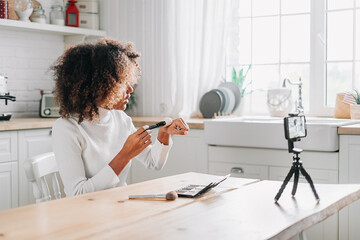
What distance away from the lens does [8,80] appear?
149 inches

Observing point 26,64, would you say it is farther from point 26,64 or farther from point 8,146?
point 8,146

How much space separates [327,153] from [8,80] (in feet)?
7.96

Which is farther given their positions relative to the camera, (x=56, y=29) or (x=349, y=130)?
(x=56, y=29)

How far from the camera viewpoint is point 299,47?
11.9ft

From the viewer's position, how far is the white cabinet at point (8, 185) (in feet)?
10.1

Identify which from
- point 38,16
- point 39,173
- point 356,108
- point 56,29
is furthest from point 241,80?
point 39,173

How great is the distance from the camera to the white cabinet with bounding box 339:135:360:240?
2654mm

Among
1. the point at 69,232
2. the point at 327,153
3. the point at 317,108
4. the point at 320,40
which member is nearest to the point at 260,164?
the point at 327,153

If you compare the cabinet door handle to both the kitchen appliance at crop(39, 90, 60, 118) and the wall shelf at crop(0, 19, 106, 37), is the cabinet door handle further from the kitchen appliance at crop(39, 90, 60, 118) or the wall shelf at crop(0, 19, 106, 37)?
the wall shelf at crop(0, 19, 106, 37)

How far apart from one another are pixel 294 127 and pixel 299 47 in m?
2.20

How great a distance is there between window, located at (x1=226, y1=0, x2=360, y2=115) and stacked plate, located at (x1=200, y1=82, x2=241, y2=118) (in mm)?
142

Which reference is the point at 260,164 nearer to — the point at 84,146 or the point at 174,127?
the point at 174,127

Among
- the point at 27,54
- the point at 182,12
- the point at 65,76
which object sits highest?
the point at 182,12

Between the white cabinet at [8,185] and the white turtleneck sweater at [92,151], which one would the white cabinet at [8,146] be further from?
the white turtleneck sweater at [92,151]
